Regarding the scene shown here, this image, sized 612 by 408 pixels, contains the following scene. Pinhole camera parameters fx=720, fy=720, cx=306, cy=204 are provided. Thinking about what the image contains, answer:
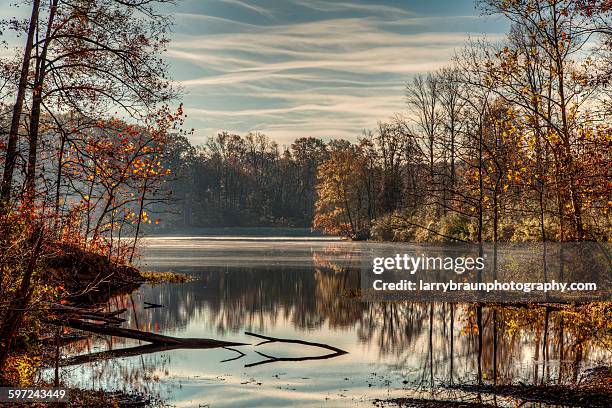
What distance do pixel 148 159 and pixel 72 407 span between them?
21.3m

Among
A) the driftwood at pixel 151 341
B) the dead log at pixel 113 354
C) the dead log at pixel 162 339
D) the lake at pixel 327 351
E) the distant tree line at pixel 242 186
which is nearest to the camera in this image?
the lake at pixel 327 351

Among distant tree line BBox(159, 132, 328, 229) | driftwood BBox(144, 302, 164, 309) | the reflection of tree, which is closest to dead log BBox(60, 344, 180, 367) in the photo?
the reflection of tree

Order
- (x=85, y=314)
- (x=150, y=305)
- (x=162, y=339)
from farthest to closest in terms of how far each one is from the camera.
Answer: (x=150, y=305)
(x=85, y=314)
(x=162, y=339)

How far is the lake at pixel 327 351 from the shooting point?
12.5 meters

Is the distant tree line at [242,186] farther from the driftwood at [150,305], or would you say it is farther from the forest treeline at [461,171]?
the driftwood at [150,305]

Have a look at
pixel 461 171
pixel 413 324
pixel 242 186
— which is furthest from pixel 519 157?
pixel 242 186

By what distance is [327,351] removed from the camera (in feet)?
54.5

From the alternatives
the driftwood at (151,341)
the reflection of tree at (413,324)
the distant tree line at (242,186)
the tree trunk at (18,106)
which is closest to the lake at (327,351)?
the reflection of tree at (413,324)

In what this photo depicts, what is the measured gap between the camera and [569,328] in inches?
742

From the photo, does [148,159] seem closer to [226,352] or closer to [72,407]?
[226,352]

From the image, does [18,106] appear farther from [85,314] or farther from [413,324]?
[413,324]

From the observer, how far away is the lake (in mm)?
12547

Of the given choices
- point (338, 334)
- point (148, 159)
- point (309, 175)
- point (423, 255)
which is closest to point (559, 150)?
point (338, 334)

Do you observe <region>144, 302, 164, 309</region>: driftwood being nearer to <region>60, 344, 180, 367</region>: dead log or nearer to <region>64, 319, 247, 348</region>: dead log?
<region>64, 319, 247, 348</region>: dead log
